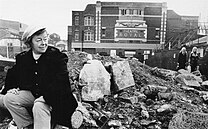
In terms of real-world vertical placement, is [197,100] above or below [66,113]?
below

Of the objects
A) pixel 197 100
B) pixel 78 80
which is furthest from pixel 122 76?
pixel 197 100

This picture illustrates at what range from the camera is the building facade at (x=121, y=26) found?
1.79 m

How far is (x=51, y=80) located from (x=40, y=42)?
9.6 inches

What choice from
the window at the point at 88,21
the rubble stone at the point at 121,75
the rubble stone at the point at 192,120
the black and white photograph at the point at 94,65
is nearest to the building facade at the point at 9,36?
the black and white photograph at the point at 94,65

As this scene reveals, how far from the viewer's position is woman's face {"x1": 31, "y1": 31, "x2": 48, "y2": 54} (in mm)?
1345

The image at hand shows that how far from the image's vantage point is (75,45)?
6.16 ft

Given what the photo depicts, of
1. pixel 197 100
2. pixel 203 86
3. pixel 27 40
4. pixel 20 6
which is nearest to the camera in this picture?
pixel 27 40

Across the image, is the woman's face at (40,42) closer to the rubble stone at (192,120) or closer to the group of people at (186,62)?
the rubble stone at (192,120)

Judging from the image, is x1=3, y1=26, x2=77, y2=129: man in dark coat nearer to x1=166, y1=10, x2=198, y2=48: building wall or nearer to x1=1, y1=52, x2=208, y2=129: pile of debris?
x1=1, y1=52, x2=208, y2=129: pile of debris

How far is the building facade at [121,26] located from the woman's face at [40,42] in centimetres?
45

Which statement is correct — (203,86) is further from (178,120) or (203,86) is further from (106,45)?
(106,45)

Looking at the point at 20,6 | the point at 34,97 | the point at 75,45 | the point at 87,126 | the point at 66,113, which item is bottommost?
the point at 87,126

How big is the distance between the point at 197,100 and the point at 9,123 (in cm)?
203

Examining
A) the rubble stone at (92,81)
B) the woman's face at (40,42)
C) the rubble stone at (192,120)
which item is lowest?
the rubble stone at (192,120)
